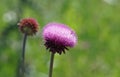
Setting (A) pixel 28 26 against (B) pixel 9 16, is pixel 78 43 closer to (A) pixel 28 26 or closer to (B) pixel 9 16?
(B) pixel 9 16

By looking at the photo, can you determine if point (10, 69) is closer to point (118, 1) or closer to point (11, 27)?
point (11, 27)

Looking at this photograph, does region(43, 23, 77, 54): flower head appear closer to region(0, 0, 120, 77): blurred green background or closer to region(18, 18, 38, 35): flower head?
region(18, 18, 38, 35): flower head

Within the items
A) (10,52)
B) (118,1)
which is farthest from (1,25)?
(118,1)

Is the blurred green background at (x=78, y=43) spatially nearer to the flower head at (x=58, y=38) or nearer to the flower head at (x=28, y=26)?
the flower head at (x=28, y=26)

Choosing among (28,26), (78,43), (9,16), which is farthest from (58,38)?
(78,43)

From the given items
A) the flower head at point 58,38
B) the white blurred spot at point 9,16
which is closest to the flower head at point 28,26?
the flower head at point 58,38

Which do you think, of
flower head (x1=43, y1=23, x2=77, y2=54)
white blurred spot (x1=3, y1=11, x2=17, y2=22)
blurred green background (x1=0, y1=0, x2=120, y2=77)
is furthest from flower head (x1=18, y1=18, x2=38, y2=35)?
white blurred spot (x1=3, y1=11, x2=17, y2=22)
